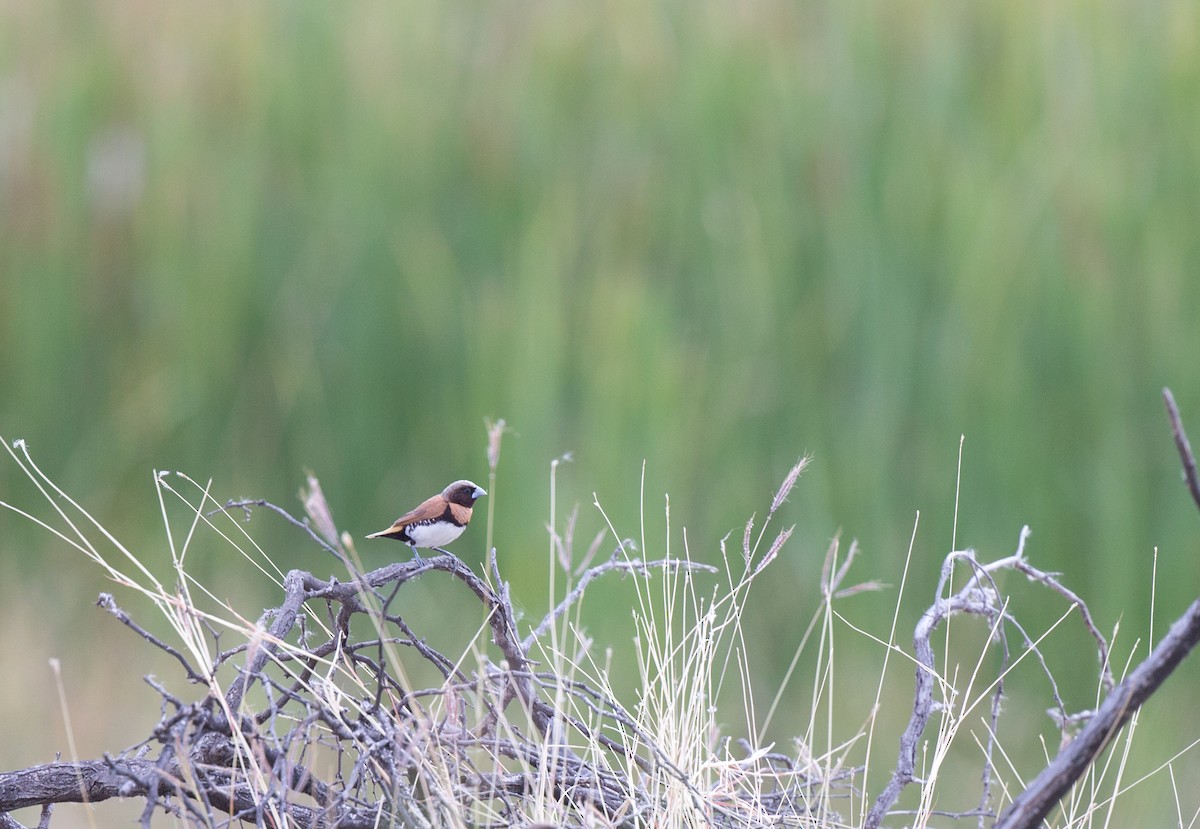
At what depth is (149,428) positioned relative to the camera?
309 centimetres

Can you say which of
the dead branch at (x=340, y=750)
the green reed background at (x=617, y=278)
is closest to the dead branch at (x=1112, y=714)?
the dead branch at (x=340, y=750)

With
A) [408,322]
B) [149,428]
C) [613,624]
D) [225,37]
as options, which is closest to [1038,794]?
[613,624]

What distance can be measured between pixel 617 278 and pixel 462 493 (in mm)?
1807

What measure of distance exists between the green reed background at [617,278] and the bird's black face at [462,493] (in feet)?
4.37

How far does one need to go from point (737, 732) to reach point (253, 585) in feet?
3.90

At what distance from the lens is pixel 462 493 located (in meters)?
1.14

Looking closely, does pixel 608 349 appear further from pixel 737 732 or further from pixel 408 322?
pixel 737 732

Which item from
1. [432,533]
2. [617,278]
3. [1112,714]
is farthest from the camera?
[617,278]

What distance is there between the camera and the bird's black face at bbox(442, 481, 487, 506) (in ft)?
3.67

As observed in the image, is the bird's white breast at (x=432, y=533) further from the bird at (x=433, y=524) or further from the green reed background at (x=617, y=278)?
the green reed background at (x=617, y=278)

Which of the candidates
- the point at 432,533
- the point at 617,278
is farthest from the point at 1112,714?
the point at 617,278

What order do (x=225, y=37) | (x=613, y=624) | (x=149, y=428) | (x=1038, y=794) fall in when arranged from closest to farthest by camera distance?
(x=1038, y=794), (x=613, y=624), (x=149, y=428), (x=225, y=37)

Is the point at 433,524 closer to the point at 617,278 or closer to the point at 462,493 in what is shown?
the point at 462,493

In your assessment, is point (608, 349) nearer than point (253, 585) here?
Yes
